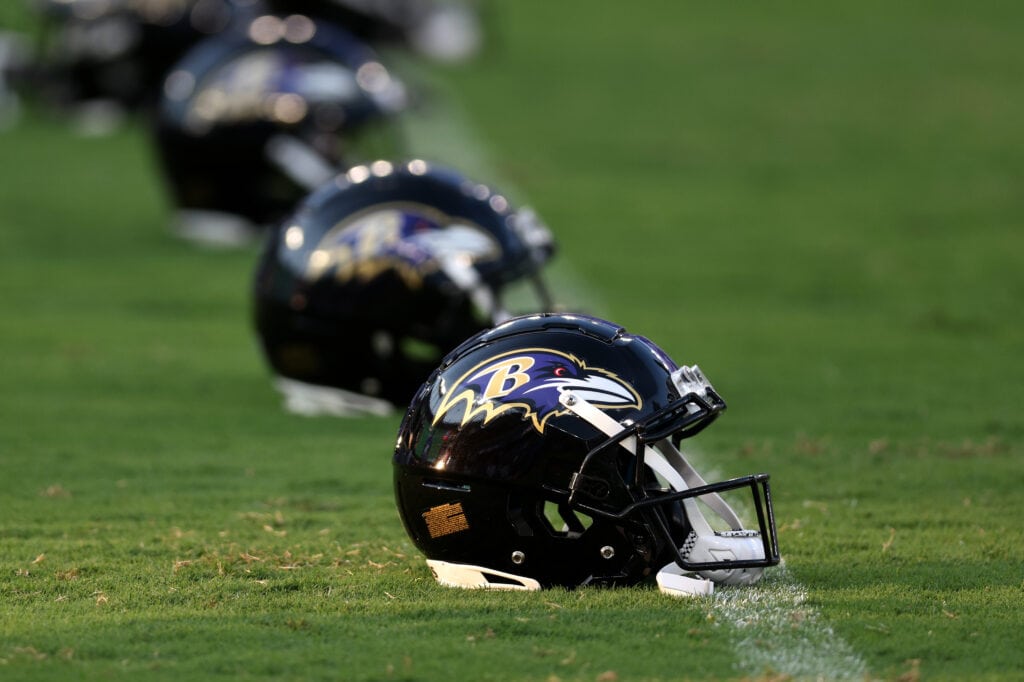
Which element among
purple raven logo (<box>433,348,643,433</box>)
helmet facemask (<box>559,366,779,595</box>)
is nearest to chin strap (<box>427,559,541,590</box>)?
helmet facemask (<box>559,366,779,595</box>)

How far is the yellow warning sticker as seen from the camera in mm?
5426

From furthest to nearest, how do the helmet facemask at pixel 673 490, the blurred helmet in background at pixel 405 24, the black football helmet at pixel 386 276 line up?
the blurred helmet in background at pixel 405 24, the black football helmet at pixel 386 276, the helmet facemask at pixel 673 490

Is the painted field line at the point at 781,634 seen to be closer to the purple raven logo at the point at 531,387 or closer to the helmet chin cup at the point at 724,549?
the helmet chin cup at the point at 724,549

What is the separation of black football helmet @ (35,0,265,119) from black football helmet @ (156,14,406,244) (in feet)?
18.5

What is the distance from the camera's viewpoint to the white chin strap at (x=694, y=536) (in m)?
5.29

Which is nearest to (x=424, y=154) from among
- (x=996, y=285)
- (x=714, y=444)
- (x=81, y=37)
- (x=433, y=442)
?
(x=81, y=37)

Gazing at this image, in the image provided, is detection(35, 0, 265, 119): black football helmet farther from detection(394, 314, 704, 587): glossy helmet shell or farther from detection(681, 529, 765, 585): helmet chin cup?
detection(681, 529, 765, 585): helmet chin cup

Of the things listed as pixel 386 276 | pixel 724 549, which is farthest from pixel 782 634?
pixel 386 276

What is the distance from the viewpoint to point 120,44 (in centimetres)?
1983

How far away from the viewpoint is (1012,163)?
57.1 ft

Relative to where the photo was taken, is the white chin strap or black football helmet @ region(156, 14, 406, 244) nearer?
the white chin strap

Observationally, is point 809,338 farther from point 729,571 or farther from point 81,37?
point 81,37

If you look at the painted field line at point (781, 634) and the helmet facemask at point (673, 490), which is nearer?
the painted field line at point (781, 634)

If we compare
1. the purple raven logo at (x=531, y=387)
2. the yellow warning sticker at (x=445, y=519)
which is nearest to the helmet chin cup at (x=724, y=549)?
the purple raven logo at (x=531, y=387)
